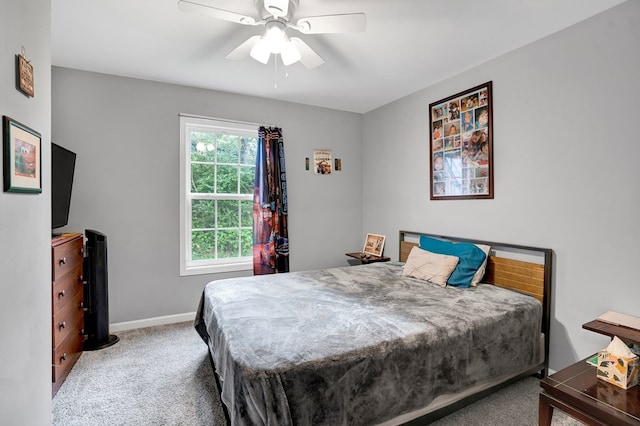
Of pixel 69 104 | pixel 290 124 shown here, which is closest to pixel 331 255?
pixel 290 124

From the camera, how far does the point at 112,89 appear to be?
3082 mm

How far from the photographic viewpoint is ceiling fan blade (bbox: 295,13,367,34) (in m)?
1.78

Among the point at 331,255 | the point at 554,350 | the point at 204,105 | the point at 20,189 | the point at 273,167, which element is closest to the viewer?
the point at 20,189

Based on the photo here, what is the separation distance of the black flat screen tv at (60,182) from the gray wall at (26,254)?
1.01 m

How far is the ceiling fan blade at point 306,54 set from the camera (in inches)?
81.4

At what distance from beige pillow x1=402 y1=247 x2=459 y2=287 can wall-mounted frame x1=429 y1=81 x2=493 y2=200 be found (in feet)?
2.16

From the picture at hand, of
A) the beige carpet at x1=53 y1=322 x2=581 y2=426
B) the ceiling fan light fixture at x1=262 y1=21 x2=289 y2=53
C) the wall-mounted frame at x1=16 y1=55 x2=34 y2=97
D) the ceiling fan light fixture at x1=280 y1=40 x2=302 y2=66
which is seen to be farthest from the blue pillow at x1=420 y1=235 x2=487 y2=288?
the wall-mounted frame at x1=16 y1=55 x2=34 y2=97

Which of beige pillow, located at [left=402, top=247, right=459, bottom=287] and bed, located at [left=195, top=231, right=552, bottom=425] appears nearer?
bed, located at [left=195, top=231, right=552, bottom=425]

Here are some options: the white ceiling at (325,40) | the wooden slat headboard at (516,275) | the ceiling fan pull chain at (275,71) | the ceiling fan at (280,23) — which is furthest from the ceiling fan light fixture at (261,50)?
the wooden slat headboard at (516,275)

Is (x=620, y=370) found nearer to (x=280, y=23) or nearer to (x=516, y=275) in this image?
(x=516, y=275)

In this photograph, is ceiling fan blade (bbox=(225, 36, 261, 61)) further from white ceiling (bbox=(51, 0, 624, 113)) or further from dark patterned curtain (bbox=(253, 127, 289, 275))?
dark patterned curtain (bbox=(253, 127, 289, 275))

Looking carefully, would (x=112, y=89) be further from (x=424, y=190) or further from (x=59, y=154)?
(x=424, y=190)

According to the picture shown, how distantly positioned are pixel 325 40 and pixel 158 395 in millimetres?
2841

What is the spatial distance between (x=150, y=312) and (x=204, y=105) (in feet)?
7.62
